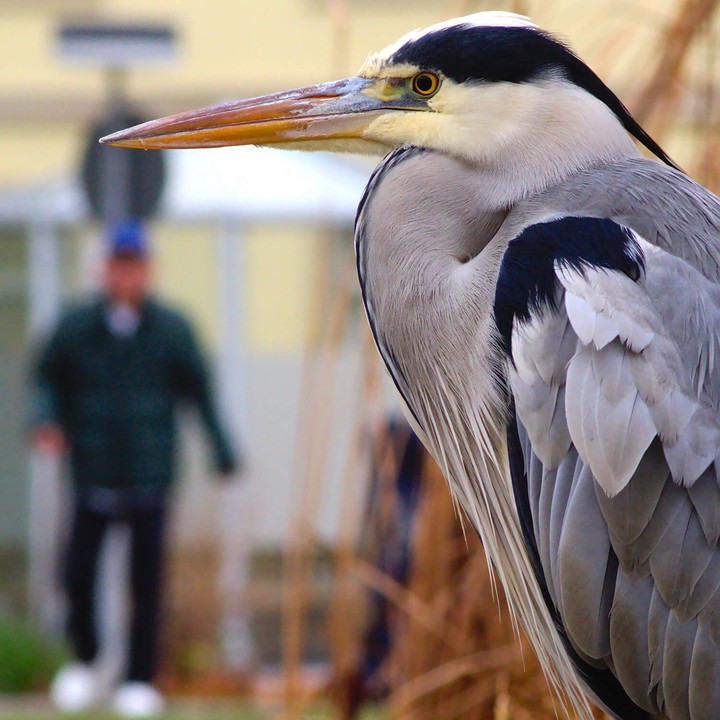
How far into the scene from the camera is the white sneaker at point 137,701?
5637 mm

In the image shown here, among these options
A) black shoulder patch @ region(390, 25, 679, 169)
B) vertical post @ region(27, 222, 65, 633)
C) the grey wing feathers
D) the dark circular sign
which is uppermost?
black shoulder patch @ region(390, 25, 679, 169)

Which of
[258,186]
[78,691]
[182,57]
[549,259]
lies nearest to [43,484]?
[258,186]

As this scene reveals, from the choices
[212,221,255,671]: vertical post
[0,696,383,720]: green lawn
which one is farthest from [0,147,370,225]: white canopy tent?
[0,696,383,720]: green lawn

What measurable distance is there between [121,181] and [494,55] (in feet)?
13.4

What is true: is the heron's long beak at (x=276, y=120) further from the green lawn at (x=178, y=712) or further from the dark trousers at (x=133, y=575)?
the dark trousers at (x=133, y=575)

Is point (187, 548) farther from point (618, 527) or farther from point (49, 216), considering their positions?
point (618, 527)

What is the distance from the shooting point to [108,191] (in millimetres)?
5953

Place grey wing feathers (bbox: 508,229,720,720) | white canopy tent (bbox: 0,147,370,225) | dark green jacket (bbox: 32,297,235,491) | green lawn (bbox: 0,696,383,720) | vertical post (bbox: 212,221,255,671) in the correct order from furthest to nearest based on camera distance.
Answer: vertical post (bbox: 212,221,255,671)
white canopy tent (bbox: 0,147,370,225)
dark green jacket (bbox: 32,297,235,491)
green lawn (bbox: 0,696,383,720)
grey wing feathers (bbox: 508,229,720,720)

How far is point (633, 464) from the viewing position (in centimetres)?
199

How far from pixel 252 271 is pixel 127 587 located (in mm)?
3351

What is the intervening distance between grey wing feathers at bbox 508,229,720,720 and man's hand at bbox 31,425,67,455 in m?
3.80

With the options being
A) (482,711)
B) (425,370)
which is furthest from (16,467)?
(425,370)

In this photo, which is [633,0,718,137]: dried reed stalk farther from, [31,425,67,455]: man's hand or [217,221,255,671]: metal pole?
[217,221,255,671]: metal pole

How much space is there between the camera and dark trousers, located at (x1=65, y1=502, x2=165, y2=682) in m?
5.75
